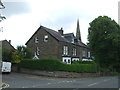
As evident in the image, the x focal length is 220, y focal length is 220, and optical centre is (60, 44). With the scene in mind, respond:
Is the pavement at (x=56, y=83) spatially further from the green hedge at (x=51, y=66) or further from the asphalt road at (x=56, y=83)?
the green hedge at (x=51, y=66)

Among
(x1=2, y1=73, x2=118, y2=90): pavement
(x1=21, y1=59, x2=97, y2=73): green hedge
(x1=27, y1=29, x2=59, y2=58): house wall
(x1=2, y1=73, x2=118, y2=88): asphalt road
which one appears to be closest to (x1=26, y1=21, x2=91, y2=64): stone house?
(x1=27, y1=29, x2=59, y2=58): house wall

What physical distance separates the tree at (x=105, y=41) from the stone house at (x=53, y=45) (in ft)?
18.7

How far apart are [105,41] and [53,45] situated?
1140 cm

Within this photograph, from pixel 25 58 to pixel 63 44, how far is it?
9530 mm

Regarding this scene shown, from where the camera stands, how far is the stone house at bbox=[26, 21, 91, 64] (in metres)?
48.9

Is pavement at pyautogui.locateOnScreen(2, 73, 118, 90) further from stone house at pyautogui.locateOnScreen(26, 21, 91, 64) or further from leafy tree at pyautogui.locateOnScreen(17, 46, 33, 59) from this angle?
stone house at pyautogui.locateOnScreen(26, 21, 91, 64)

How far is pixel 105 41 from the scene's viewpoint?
46.2 meters

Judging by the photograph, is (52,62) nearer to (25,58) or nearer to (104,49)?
(25,58)

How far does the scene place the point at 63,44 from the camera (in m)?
49.9

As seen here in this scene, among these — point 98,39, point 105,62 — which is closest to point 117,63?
point 105,62

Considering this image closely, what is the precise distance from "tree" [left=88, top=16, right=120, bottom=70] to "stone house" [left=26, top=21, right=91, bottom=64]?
18.7 feet

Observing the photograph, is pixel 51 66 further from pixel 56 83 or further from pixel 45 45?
pixel 56 83

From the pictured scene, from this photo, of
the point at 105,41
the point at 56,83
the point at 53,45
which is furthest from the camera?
the point at 53,45

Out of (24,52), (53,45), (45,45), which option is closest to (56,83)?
(24,52)
